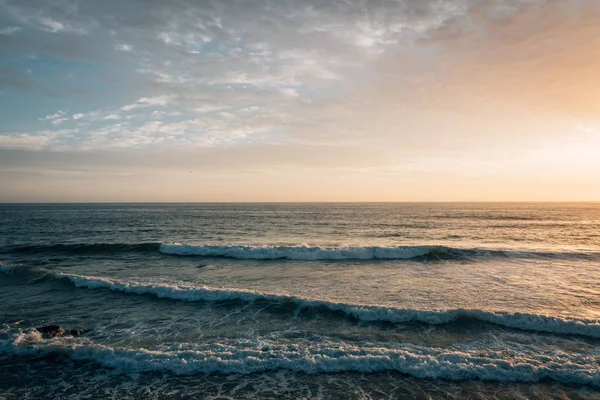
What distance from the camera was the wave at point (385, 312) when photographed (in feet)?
→ 38.4

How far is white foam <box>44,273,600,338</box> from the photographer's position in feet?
38.3

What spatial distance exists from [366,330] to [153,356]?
713 centimetres

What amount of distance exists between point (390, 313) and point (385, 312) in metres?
0.19

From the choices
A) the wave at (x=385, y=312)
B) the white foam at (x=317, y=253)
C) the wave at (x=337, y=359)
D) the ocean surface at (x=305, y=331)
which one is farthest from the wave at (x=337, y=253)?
the wave at (x=337, y=359)

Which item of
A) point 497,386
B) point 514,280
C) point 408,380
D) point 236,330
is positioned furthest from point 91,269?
point 514,280

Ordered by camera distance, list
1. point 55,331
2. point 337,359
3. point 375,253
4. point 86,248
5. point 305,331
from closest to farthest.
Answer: point 337,359
point 55,331
point 305,331
point 375,253
point 86,248

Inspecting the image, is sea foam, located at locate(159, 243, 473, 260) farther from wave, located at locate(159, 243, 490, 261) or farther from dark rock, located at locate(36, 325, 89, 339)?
dark rock, located at locate(36, 325, 89, 339)

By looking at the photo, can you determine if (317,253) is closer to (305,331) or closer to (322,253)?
(322,253)

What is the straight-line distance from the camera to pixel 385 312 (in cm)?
1293

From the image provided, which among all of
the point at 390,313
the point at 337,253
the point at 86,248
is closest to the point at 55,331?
the point at 390,313

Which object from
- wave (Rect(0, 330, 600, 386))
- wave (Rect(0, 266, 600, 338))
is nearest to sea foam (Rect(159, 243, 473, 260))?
wave (Rect(0, 266, 600, 338))

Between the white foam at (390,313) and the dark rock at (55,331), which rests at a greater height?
the white foam at (390,313)

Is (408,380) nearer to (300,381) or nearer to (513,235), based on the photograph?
(300,381)

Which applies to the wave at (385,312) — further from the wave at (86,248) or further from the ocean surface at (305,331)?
the wave at (86,248)
